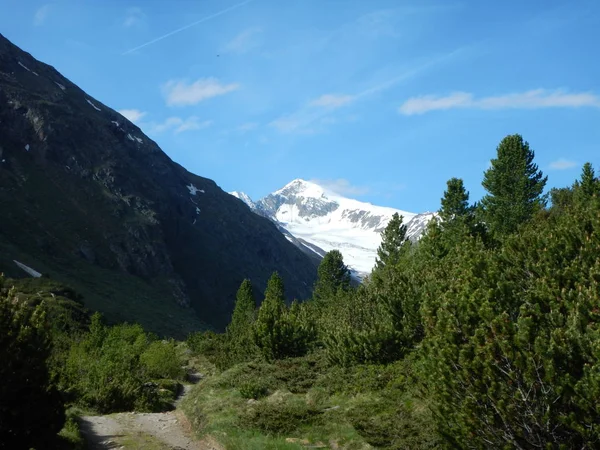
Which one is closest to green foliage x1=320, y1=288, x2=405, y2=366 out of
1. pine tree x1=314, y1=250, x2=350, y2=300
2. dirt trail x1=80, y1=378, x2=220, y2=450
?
dirt trail x1=80, y1=378, x2=220, y2=450

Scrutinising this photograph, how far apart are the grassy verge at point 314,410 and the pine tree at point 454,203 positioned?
92.0 feet

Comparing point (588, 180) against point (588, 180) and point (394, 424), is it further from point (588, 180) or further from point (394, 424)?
point (394, 424)

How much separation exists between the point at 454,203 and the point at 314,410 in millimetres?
35819

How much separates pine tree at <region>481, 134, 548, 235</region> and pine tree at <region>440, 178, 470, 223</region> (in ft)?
13.3

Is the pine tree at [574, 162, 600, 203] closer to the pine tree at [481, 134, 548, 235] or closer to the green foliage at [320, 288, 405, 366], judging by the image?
the pine tree at [481, 134, 548, 235]

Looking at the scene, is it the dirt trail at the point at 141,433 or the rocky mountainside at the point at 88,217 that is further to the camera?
the rocky mountainside at the point at 88,217

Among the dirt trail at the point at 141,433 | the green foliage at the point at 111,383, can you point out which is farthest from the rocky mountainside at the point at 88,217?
the dirt trail at the point at 141,433

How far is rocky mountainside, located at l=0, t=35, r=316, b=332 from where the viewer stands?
132 m

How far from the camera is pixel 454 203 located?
52.7m

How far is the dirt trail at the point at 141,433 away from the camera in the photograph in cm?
2055

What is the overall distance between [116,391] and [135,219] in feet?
489

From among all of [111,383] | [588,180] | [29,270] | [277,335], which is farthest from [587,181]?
[29,270]

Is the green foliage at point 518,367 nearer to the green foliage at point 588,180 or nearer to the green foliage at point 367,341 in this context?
the green foliage at point 367,341

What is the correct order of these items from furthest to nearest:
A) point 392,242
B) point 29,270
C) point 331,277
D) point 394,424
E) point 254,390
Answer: point 29,270 < point 331,277 < point 392,242 < point 254,390 < point 394,424
